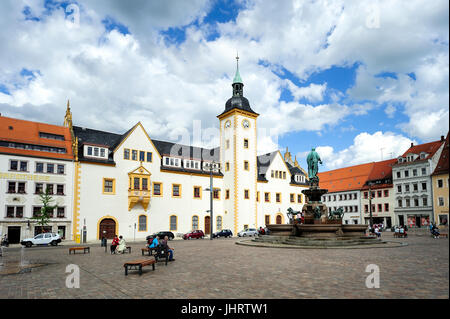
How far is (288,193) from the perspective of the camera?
65625 millimetres

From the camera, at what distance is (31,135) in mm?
42188

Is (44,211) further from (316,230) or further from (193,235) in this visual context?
(316,230)

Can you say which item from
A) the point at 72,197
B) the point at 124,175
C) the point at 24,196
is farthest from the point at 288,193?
the point at 24,196

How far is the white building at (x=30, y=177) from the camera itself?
37844 mm

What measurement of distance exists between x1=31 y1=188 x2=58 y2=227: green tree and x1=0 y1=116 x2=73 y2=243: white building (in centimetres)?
67

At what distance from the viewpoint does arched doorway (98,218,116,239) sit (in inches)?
1700

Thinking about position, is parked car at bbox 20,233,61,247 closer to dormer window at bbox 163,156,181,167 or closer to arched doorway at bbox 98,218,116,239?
arched doorway at bbox 98,218,116,239

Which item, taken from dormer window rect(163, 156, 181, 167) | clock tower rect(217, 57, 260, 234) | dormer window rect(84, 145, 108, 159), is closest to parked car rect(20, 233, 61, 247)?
dormer window rect(84, 145, 108, 159)

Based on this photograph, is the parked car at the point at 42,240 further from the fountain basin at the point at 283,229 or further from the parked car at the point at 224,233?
the fountain basin at the point at 283,229

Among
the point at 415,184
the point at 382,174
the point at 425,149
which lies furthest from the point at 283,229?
the point at 382,174

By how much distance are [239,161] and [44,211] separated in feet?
97.9

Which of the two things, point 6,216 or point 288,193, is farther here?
point 288,193
